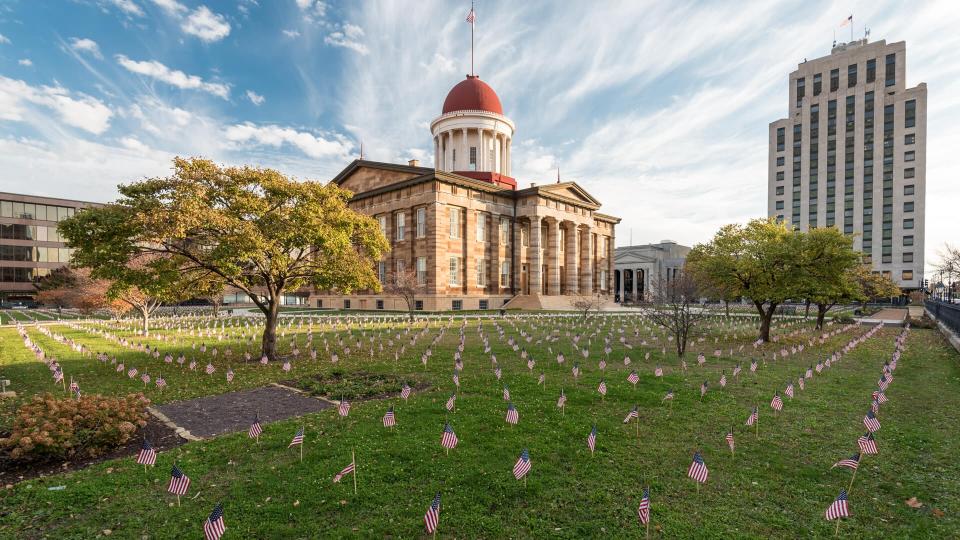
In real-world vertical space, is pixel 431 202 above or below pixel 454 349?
above

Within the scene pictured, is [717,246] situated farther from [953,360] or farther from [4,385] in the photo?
[4,385]

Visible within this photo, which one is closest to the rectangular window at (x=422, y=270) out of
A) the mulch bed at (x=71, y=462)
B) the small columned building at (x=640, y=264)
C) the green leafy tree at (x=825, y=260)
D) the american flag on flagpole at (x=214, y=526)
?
the green leafy tree at (x=825, y=260)

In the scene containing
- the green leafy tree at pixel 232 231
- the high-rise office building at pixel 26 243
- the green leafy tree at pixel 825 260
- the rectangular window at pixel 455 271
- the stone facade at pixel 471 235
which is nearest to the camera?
the green leafy tree at pixel 232 231

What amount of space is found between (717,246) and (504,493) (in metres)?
21.3

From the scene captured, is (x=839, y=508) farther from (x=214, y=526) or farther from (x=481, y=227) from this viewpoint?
(x=481, y=227)

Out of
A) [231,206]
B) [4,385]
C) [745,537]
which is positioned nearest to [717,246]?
[745,537]

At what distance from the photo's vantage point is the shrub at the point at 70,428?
23.6 ft

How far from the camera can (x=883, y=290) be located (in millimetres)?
37031

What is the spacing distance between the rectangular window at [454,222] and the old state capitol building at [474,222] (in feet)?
0.40

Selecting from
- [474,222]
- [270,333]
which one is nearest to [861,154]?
[474,222]

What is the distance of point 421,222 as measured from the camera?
165 ft

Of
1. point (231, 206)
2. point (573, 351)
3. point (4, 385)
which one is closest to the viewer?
point (4, 385)

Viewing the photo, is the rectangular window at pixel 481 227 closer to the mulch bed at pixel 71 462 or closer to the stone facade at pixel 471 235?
the stone facade at pixel 471 235

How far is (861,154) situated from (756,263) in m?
93.5
